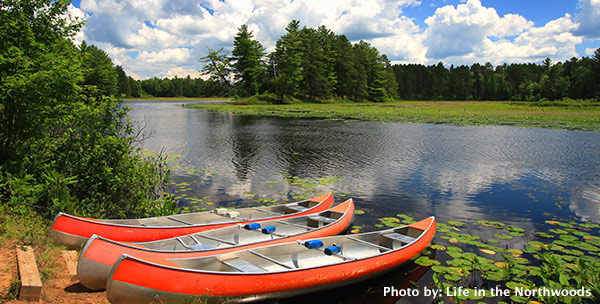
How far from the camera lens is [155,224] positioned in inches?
305

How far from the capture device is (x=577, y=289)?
607cm

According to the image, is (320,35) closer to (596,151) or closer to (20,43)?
(596,151)

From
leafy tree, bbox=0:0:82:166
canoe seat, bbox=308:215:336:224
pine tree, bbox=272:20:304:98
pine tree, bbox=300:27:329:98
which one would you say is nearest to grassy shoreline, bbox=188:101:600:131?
pine tree, bbox=272:20:304:98

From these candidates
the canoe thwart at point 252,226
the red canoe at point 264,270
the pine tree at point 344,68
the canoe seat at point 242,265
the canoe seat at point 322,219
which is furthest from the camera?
the pine tree at point 344,68

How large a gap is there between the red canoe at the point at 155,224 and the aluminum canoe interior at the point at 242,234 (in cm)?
23

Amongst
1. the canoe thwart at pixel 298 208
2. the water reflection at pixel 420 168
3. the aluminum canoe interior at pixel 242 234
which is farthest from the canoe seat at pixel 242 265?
the water reflection at pixel 420 168

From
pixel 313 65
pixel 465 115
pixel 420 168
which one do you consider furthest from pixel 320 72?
pixel 420 168

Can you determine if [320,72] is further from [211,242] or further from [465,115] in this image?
[211,242]

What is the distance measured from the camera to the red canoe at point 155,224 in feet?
21.1

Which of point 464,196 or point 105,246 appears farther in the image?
point 464,196

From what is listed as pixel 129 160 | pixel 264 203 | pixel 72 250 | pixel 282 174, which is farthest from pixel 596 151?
pixel 72 250

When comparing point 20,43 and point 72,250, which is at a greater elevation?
point 20,43

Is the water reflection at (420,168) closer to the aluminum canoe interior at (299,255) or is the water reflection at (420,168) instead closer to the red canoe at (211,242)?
the red canoe at (211,242)

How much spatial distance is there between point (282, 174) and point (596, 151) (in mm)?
17873
